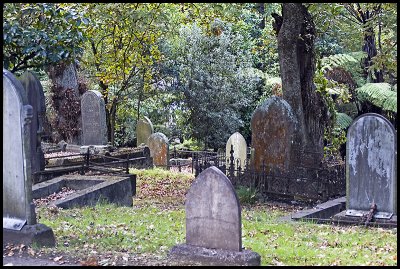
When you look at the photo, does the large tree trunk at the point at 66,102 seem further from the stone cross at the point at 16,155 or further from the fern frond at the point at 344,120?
the stone cross at the point at 16,155

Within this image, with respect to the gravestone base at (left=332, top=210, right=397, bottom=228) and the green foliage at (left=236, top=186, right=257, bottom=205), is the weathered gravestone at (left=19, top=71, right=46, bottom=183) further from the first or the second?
the gravestone base at (left=332, top=210, right=397, bottom=228)

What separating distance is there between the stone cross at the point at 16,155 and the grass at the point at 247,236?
2.13 feet

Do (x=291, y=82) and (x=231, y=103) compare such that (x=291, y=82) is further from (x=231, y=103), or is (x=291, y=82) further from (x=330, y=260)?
(x=231, y=103)

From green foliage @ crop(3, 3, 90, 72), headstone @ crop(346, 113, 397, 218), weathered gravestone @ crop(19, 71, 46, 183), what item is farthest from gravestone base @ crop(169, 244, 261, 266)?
weathered gravestone @ crop(19, 71, 46, 183)

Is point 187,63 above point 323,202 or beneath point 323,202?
above

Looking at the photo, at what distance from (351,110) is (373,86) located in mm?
3454

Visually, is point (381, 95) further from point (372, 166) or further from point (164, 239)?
point (164, 239)

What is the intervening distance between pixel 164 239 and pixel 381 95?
18.5 m

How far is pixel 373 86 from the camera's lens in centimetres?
2566

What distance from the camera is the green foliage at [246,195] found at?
45.9ft

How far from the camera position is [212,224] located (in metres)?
7.18

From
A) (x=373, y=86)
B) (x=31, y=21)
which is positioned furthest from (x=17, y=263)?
(x=373, y=86)

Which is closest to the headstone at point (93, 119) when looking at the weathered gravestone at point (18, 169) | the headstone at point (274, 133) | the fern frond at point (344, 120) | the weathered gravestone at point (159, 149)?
the weathered gravestone at point (159, 149)

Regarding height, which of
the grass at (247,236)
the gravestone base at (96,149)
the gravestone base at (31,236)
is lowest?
the grass at (247,236)
